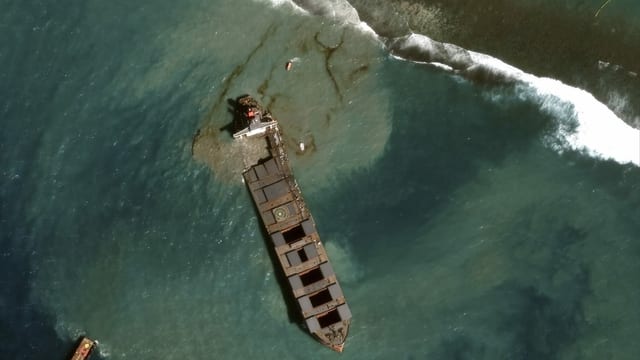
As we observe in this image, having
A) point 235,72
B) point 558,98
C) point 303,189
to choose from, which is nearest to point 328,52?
point 235,72

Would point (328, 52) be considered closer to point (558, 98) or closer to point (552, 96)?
point (552, 96)

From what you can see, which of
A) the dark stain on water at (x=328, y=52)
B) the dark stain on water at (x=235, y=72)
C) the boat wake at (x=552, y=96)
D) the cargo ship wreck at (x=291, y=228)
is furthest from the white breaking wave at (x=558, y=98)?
the cargo ship wreck at (x=291, y=228)

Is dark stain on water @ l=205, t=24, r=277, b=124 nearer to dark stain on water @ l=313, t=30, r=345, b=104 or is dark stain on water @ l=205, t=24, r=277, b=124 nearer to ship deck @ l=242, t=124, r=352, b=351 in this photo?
dark stain on water @ l=313, t=30, r=345, b=104

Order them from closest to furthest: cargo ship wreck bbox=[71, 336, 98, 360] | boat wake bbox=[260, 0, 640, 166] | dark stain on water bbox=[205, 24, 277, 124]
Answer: cargo ship wreck bbox=[71, 336, 98, 360]
dark stain on water bbox=[205, 24, 277, 124]
boat wake bbox=[260, 0, 640, 166]

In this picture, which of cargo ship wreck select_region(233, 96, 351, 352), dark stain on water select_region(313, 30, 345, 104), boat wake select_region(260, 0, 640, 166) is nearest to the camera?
cargo ship wreck select_region(233, 96, 351, 352)

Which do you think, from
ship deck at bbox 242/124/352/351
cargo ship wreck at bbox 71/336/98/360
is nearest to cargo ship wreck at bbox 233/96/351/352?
ship deck at bbox 242/124/352/351

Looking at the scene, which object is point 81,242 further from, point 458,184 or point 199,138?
point 458,184
